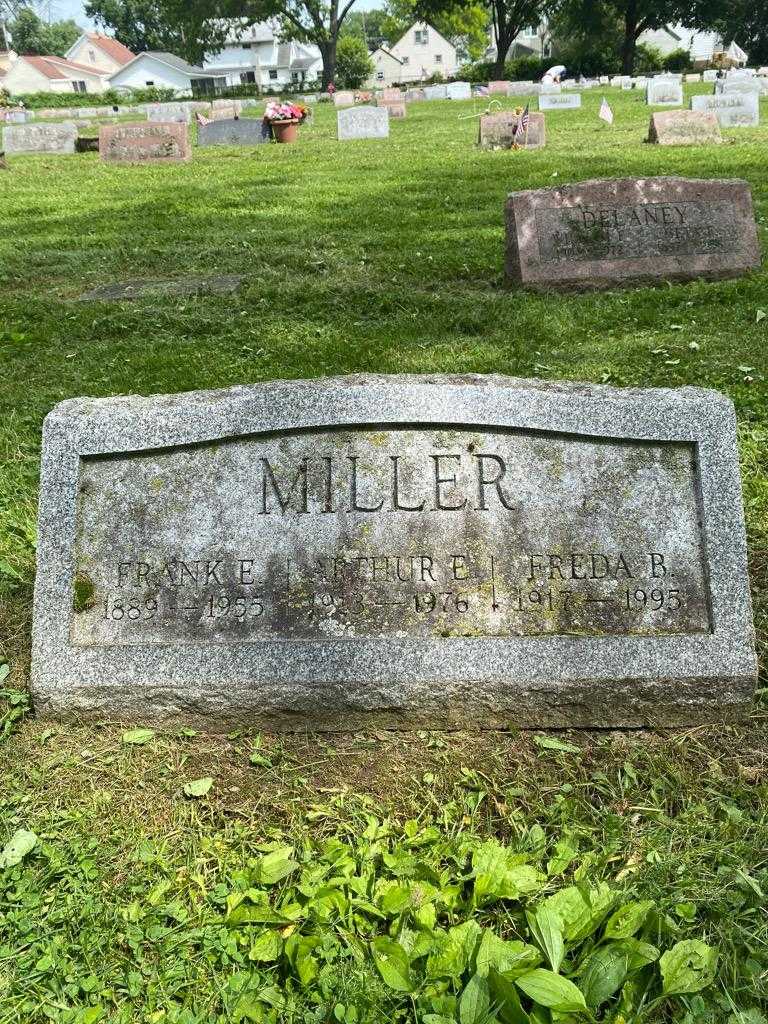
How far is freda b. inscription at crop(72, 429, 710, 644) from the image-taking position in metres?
2.49

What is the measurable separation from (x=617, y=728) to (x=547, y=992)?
1.00 metres

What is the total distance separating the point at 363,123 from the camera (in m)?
19.3

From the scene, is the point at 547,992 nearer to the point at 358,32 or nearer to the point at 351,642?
the point at 351,642

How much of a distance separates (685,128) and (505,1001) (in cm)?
1598

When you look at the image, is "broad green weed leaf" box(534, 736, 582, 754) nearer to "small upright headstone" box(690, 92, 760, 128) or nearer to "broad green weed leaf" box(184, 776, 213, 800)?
"broad green weed leaf" box(184, 776, 213, 800)

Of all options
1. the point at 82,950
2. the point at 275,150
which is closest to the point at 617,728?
the point at 82,950

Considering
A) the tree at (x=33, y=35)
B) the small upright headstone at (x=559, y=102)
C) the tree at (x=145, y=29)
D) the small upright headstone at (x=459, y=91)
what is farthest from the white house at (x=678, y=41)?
the tree at (x=33, y=35)

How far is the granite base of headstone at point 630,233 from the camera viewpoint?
6734 millimetres

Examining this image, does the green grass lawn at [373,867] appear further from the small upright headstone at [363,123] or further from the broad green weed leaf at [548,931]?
the small upright headstone at [363,123]

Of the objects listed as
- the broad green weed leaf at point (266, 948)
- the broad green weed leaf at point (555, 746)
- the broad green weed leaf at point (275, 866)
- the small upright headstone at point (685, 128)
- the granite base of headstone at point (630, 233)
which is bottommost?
the broad green weed leaf at point (266, 948)

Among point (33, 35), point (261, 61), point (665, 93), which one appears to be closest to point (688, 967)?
point (665, 93)

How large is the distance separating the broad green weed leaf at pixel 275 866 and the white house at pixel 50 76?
79.2 metres

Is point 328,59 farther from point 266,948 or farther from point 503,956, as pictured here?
point 503,956

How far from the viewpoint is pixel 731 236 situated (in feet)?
22.3
